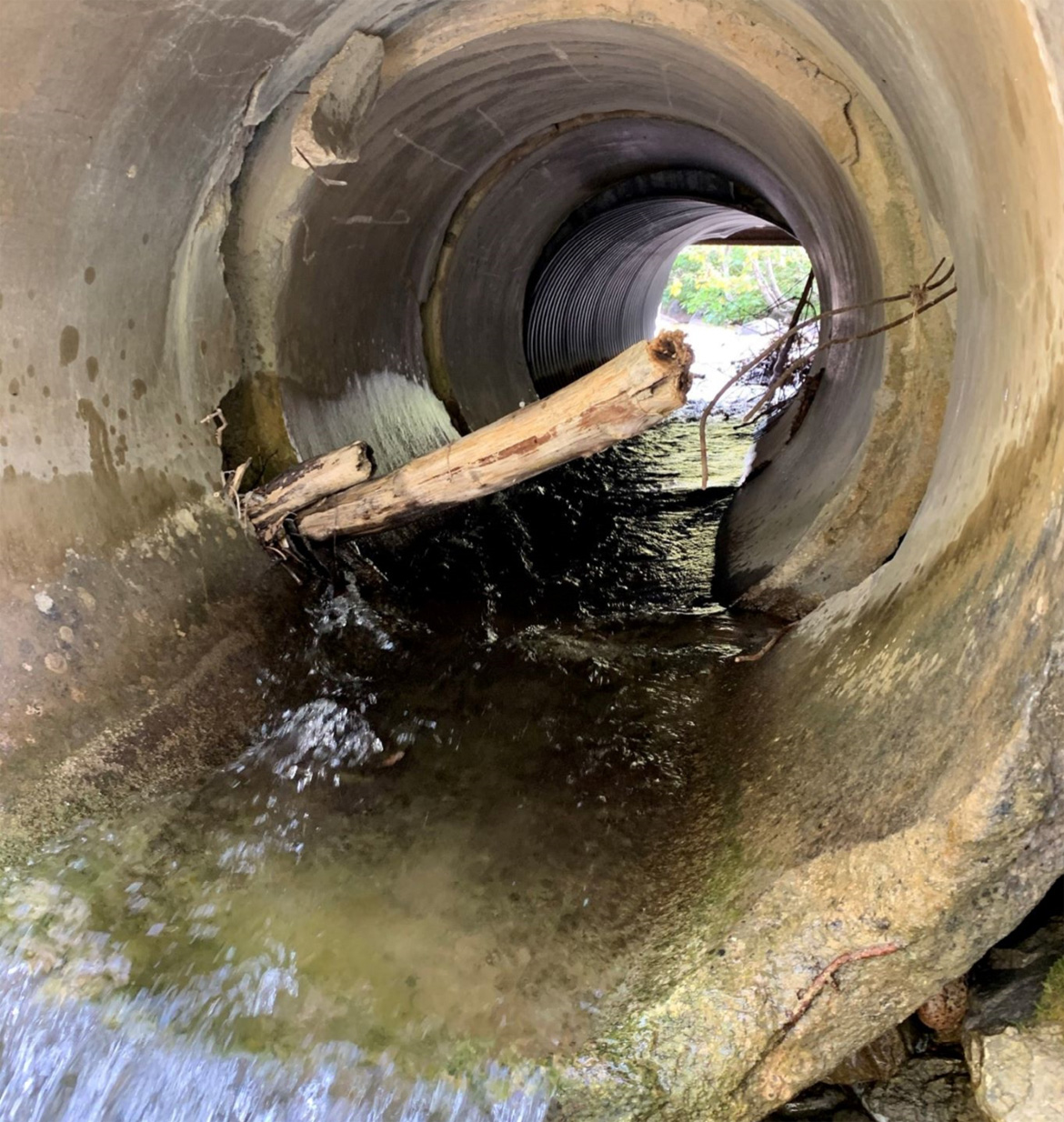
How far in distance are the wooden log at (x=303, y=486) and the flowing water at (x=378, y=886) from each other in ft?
1.62

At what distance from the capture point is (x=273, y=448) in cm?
461

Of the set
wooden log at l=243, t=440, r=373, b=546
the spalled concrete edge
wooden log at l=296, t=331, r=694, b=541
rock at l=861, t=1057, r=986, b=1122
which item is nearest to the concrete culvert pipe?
the spalled concrete edge

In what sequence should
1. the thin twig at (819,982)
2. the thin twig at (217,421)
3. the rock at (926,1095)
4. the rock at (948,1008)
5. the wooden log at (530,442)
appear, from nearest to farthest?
1. the thin twig at (819,982)
2. the rock at (926,1095)
3. the rock at (948,1008)
4. the wooden log at (530,442)
5. the thin twig at (217,421)

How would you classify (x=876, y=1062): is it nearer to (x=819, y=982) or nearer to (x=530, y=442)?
(x=819, y=982)

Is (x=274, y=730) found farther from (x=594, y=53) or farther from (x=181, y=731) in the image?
(x=594, y=53)

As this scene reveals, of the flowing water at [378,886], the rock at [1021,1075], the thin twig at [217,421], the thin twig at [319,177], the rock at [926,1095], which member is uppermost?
the thin twig at [319,177]

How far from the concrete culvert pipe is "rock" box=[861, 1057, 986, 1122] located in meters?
0.29

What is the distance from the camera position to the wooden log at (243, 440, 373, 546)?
12.7 feet

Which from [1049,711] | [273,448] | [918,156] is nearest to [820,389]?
[918,156]

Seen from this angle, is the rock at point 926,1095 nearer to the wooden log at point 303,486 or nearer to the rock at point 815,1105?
the rock at point 815,1105

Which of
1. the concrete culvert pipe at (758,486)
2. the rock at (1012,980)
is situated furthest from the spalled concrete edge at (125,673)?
the rock at (1012,980)

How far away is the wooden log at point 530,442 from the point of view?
114 inches

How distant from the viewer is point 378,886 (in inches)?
117

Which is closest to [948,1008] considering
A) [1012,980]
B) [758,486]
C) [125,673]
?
[1012,980]
